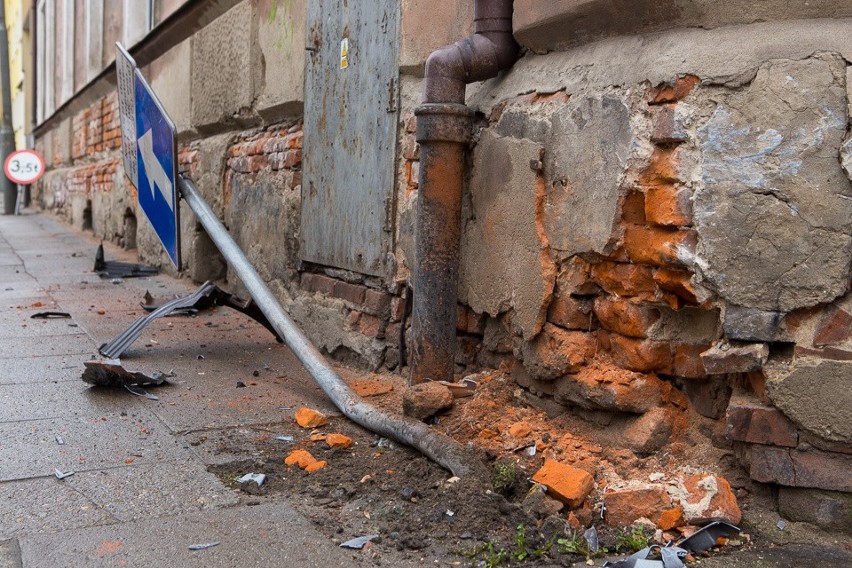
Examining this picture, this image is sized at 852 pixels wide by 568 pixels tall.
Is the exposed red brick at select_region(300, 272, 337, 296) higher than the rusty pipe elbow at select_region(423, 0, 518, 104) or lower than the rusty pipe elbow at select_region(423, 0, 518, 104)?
lower

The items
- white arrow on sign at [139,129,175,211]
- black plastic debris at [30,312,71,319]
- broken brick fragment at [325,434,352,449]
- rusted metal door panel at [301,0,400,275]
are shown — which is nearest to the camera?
broken brick fragment at [325,434,352,449]

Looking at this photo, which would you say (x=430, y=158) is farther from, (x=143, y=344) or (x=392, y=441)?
(x=143, y=344)

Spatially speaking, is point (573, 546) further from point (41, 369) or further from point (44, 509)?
point (41, 369)

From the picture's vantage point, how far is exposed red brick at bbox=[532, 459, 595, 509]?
95.0 inches

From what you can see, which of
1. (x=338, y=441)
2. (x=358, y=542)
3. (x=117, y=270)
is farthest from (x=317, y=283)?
(x=117, y=270)

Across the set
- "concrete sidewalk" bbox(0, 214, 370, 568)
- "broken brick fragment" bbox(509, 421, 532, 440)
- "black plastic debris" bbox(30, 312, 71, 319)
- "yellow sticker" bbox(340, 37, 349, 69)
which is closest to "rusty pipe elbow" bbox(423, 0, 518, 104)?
"yellow sticker" bbox(340, 37, 349, 69)

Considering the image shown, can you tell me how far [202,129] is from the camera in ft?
22.2

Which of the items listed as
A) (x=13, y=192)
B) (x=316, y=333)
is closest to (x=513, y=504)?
(x=316, y=333)

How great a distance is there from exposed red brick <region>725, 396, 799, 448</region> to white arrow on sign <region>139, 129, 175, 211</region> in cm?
307

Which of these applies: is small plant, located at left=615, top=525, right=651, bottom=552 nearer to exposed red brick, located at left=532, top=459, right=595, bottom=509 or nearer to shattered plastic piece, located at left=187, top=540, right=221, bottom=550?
exposed red brick, located at left=532, top=459, right=595, bottom=509

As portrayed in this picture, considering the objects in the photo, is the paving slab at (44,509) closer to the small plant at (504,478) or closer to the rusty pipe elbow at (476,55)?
the small plant at (504,478)

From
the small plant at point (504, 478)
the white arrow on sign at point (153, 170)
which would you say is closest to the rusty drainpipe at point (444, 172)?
the small plant at point (504, 478)

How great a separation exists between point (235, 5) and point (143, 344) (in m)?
2.63

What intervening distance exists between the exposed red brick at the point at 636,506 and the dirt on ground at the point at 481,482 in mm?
34
